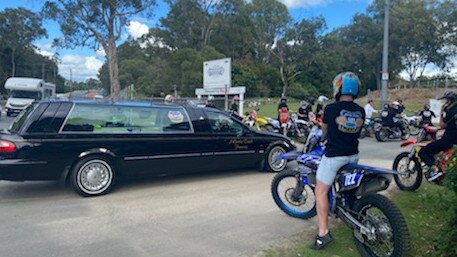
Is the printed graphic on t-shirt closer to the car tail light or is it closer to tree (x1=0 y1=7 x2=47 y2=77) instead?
the car tail light

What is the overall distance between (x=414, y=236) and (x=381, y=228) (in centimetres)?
100

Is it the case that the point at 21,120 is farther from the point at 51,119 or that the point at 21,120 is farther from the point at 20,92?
the point at 20,92

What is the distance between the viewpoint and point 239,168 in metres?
8.42

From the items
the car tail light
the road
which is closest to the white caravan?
the road

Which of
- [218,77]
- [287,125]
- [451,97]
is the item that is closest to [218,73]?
[218,77]

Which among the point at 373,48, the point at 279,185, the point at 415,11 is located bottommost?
the point at 279,185

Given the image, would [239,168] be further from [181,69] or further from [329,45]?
[329,45]

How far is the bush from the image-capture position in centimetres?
330

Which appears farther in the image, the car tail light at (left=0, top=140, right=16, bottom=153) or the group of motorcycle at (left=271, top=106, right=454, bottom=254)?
the car tail light at (left=0, top=140, right=16, bottom=153)

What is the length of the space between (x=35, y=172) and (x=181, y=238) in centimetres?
281

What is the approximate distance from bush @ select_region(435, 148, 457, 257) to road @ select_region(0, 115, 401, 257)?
1683 millimetres

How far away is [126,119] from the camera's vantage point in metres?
6.82

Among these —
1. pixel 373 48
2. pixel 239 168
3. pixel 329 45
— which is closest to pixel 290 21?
pixel 329 45

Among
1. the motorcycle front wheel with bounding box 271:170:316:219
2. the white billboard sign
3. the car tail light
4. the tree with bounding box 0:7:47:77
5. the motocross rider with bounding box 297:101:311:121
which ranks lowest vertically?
the motorcycle front wheel with bounding box 271:170:316:219
